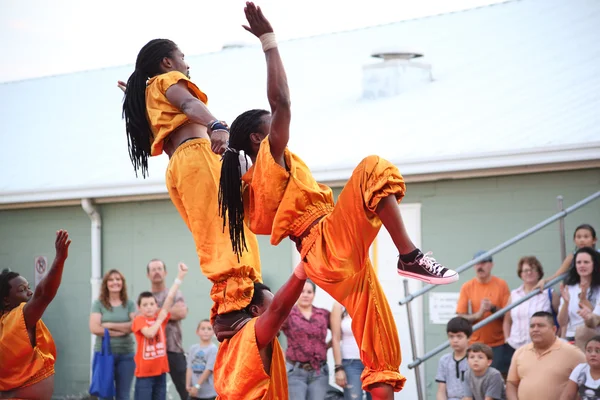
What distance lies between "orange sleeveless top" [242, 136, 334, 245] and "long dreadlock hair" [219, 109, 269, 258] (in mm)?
160

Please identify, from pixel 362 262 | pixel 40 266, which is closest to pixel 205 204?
pixel 362 262

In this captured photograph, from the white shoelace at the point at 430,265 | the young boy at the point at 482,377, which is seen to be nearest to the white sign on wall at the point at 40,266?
the young boy at the point at 482,377

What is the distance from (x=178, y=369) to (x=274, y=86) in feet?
19.5

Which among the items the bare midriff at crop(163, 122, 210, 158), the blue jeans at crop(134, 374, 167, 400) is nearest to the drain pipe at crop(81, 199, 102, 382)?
the blue jeans at crop(134, 374, 167, 400)

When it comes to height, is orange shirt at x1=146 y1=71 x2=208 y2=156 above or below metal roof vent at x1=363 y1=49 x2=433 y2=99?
below

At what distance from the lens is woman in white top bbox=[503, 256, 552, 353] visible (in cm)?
870

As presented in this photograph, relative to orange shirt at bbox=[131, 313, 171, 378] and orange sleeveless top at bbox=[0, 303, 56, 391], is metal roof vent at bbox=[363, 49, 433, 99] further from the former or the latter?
orange sleeveless top at bbox=[0, 303, 56, 391]

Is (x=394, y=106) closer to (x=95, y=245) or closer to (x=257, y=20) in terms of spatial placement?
(x=95, y=245)

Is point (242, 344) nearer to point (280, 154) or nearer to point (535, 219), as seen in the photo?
point (280, 154)

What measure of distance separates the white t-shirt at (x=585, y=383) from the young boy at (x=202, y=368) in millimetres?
3670

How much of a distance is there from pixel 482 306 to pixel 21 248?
7.11 meters

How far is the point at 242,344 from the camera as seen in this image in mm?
5395

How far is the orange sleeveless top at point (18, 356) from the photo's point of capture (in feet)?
22.6

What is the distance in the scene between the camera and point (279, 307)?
16.9 ft
